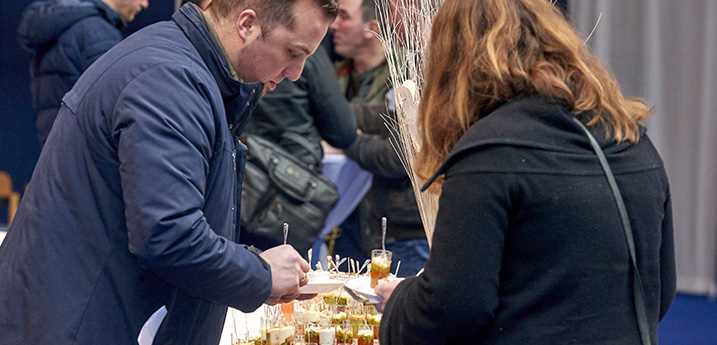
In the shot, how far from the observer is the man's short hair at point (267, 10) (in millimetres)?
1438

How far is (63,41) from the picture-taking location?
294 cm

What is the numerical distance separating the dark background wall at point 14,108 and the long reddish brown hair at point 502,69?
186 inches

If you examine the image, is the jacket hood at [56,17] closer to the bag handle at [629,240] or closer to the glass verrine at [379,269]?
the glass verrine at [379,269]

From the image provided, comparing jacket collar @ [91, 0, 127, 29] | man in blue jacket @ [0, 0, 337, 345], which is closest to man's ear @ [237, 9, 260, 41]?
man in blue jacket @ [0, 0, 337, 345]

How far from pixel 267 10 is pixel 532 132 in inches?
23.0

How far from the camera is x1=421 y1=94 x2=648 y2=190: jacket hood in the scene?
111 centimetres

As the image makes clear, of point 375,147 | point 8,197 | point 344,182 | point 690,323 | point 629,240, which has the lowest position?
point 690,323

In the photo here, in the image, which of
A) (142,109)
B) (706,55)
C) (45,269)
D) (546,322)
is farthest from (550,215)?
(706,55)

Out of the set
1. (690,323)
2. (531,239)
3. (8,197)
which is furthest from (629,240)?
(8,197)

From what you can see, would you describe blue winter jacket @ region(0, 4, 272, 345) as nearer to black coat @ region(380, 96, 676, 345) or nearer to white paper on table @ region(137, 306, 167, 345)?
white paper on table @ region(137, 306, 167, 345)

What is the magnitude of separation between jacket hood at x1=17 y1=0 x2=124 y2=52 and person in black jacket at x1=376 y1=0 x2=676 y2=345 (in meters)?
2.12

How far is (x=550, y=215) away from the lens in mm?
1104

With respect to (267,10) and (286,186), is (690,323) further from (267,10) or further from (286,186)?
(267,10)

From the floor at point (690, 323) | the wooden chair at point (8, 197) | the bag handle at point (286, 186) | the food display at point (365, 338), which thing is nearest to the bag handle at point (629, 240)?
the food display at point (365, 338)
